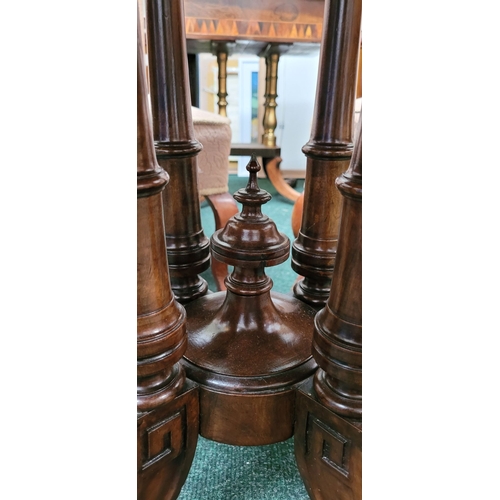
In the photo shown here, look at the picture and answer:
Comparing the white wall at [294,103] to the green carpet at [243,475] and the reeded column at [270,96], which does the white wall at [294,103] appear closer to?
the reeded column at [270,96]

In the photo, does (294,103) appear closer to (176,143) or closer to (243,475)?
(176,143)

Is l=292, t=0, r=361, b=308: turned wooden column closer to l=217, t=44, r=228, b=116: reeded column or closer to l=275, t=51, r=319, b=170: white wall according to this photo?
l=217, t=44, r=228, b=116: reeded column

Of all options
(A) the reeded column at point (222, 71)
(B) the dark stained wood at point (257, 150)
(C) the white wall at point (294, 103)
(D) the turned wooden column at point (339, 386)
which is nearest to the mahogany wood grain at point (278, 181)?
(B) the dark stained wood at point (257, 150)

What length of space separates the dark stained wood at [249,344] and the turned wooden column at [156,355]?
0.09 feet

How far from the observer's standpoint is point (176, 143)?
1.55 feet

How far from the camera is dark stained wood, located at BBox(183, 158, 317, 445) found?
382 millimetres

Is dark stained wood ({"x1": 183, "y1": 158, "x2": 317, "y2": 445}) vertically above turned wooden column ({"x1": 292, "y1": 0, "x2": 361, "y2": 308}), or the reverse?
turned wooden column ({"x1": 292, "y1": 0, "x2": 361, "y2": 308})

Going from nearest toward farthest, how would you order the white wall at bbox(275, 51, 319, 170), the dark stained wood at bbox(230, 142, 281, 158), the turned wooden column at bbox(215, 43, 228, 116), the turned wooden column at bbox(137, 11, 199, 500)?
1. the turned wooden column at bbox(137, 11, 199, 500)
2. the turned wooden column at bbox(215, 43, 228, 116)
3. the dark stained wood at bbox(230, 142, 281, 158)
4. the white wall at bbox(275, 51, 319, 170)

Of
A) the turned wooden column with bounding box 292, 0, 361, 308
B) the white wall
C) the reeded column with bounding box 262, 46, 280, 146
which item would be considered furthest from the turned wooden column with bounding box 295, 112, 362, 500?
the white wall

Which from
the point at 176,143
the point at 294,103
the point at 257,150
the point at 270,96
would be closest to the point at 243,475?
the point at 176,143

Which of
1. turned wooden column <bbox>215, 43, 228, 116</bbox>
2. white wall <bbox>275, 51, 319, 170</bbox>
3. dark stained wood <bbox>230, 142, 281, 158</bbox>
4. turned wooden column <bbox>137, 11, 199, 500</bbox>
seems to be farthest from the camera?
white wall <bbox>275, 51, 319, 170</bbox>

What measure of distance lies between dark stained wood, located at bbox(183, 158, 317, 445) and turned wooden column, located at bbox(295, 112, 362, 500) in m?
0.03
